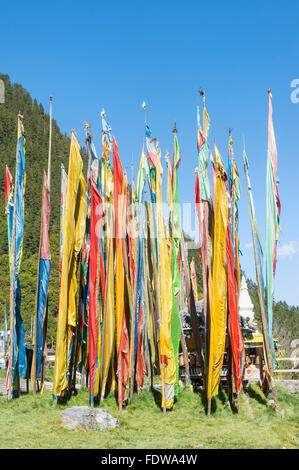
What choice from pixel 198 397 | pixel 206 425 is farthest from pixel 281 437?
pixel 198 397

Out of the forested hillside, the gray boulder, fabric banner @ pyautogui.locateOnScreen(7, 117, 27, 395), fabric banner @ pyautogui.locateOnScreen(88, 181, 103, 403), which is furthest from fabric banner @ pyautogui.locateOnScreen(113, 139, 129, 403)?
the forested hillside

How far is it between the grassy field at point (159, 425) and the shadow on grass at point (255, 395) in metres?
0.03

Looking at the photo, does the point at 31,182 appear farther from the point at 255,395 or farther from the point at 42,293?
the point at 255,395

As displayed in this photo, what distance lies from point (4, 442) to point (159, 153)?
8.69 m

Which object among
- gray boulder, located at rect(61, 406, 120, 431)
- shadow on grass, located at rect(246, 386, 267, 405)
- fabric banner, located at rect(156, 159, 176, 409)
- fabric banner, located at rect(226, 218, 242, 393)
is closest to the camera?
gray boulder, located at rect(61, 406, 120, 431)

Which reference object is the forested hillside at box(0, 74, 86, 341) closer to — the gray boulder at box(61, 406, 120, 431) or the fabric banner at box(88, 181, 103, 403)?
the fabric banner at box(88, 181, 103, 403)

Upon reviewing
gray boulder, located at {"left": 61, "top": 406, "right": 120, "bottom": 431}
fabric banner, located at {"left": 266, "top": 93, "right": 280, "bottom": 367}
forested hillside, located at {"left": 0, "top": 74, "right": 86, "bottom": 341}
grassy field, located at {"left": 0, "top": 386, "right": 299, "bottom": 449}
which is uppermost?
forested hillside, located at {"left": 0, "top": 74, "right": 86, "bottom": 341}

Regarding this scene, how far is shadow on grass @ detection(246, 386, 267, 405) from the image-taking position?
42.1 feet

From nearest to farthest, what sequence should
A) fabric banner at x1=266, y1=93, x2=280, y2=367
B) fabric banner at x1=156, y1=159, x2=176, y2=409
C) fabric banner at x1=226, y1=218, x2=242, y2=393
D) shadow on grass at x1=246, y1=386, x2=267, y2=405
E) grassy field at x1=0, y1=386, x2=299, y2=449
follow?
grassy field at x1=0, y1=386, x2=299, y2=449, fabric banner at x1=226, y1=218, x2=242, y2=393, fabric banner at x1=156, y1=159, x2=176, y2=409, fabric banner at x1=266, y1=93, x2=280, y2=367, shadow on grass at x1=246, y1=386, x2=267, y2=405

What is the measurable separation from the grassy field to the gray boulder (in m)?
0.15

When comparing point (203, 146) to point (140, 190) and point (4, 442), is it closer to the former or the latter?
point (140, 190)

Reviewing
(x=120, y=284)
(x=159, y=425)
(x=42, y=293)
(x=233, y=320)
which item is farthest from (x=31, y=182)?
(x=159, y=425)

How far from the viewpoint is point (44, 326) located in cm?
1398
